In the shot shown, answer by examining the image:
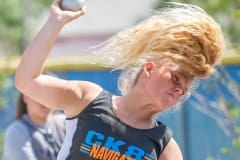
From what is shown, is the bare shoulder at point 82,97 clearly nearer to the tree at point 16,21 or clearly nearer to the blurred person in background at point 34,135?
the blurred person in background at point 34,135

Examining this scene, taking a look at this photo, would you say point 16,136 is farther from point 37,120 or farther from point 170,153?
point 170,153

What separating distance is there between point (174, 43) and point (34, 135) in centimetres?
256

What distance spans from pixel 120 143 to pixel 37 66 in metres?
0.45

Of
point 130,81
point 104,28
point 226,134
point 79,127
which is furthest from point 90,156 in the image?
point 104,28

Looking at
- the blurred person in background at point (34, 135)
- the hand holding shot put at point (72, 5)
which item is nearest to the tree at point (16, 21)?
the blurred person in background at point (34, 135)

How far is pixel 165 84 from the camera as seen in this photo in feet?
11.5

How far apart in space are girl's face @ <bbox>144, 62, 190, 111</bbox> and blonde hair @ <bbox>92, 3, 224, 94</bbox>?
4 cm

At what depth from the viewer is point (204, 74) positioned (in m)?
3.53

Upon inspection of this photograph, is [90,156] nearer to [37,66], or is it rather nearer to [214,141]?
[37,66]

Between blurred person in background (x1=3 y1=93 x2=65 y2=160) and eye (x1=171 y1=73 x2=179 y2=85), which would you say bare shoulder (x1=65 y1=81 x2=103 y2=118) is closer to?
eye (x1=171 y1=73 x2=179 y2=85)

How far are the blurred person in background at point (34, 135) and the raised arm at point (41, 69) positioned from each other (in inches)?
87.6

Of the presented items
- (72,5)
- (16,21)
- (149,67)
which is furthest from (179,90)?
(16,21)

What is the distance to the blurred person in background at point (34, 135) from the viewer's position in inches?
227

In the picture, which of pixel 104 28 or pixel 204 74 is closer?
pixel 204 74
